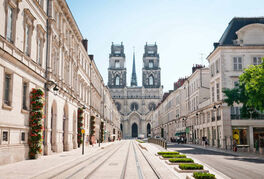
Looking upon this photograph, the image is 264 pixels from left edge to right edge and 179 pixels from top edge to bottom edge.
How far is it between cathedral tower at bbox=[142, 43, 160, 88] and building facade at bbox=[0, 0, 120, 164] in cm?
11717

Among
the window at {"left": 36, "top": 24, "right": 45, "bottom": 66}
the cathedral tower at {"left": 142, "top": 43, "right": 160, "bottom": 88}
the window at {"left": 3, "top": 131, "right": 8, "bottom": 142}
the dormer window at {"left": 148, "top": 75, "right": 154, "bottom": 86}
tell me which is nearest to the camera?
the window at {"left": 3, "top": 131, "right": 8, "bottom": 142}

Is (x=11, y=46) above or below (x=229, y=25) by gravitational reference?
below

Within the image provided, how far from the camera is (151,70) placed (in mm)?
153500

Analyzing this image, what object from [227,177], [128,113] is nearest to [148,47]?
[128,113]

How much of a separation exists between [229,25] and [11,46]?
116 feet

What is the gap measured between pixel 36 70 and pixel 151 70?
132994 millimetres

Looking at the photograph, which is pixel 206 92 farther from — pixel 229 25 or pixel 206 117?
pixel 229 25

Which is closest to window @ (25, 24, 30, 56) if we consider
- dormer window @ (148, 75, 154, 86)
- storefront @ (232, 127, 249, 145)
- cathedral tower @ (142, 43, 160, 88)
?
storefront @ (232, 127, 249, 145)

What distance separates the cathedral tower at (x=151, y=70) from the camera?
15350 cm

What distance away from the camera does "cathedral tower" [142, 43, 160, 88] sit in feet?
504

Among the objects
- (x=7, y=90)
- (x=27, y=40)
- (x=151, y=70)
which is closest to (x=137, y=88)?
(x=151, y=70)

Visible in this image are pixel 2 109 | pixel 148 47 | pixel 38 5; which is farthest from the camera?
pixel 148 47

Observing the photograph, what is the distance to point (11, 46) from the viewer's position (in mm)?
17172

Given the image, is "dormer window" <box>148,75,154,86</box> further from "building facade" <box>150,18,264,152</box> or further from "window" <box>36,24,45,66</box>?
"window" <box>36,24,45,66</box>
